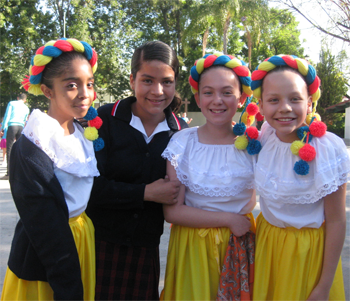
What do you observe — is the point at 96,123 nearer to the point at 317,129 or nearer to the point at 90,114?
the point at 90,114

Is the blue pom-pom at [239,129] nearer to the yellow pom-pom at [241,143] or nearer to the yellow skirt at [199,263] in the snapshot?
the yellow pom-pom at [241,143]

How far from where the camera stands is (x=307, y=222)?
156 cm

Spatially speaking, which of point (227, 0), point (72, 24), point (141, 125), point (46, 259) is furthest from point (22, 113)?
point (227, 0)

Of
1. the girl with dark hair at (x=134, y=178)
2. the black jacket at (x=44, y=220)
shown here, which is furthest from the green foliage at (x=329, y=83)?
the black jacket at (x=44, y=220)

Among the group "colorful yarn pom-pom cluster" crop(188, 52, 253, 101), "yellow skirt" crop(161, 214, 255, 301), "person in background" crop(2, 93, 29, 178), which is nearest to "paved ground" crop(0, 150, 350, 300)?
"yellow skirt" crop(161, 214, 255, 301)

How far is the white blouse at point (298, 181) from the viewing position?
1.50 m

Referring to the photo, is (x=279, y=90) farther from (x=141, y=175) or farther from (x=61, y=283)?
(x=61, y=283)

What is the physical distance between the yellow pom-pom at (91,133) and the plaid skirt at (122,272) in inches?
25.2

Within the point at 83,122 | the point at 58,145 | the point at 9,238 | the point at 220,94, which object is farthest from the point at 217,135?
the point at 9,238

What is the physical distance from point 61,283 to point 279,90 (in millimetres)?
1304

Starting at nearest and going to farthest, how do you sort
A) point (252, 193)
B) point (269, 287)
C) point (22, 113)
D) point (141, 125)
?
1. point (269, 287)
2. point (252, 193)
3. point (141, 125)
4. point (22, 113)

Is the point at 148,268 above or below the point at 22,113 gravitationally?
below

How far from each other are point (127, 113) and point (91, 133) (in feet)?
1.07

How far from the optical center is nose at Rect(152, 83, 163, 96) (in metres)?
1.83
